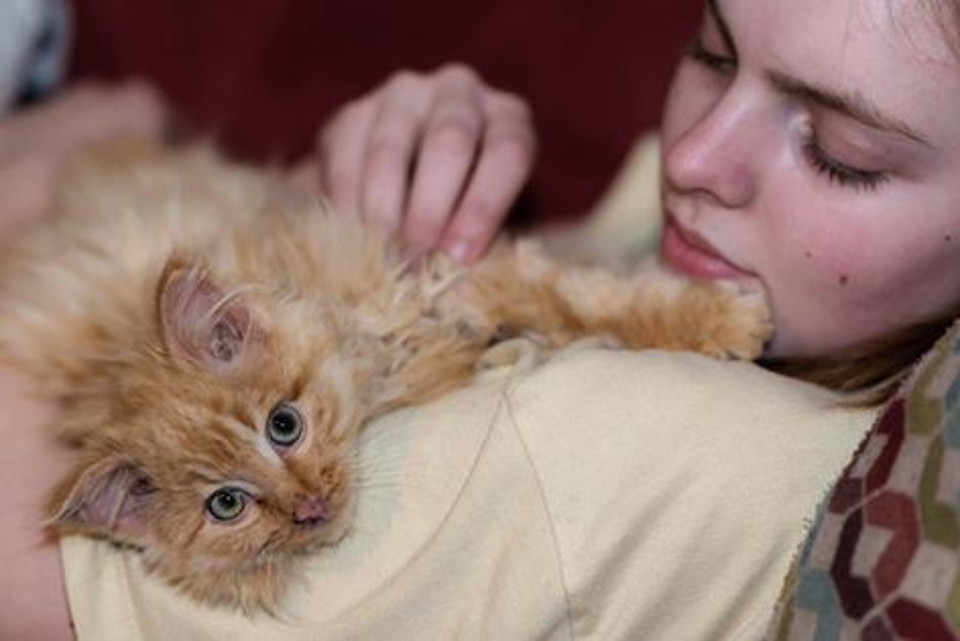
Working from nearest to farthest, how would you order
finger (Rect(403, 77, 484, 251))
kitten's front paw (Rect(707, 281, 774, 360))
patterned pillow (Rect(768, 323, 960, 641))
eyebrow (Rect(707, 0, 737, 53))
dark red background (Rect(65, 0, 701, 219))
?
1. patterned pillow (Rect(768, 323, 960, 641))
2. eyebrow (Rect(707, 0, 737, 53))
3. kitten's front paw (Rect(707, 281, 774, 360))
4. finger (Rect(403, 77, 484, 251))
5. dark red background (Rect(65, 0, 701, 219))

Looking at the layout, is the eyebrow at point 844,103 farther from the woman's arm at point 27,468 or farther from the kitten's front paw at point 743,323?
the woman's arm at point 27,468

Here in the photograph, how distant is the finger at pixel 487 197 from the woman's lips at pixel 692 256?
23cm

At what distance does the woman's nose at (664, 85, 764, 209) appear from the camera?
1.23m

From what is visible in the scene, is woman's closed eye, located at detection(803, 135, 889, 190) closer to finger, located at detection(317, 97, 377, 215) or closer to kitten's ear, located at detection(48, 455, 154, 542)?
finger, located at detection(317, 97, 377, 215)

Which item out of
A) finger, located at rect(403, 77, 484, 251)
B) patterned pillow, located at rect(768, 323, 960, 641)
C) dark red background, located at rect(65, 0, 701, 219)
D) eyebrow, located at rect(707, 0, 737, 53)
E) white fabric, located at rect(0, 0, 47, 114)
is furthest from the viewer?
dark red background, located at rect(65, 0, 701, 219)

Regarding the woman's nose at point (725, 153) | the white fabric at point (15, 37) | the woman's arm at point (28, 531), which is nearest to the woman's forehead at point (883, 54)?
the woman's nose at point (725, 153)

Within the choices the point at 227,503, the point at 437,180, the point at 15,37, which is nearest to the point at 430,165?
the point at 437,180

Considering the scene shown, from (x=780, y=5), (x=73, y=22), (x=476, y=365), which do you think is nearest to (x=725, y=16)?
(x=780, y=5)

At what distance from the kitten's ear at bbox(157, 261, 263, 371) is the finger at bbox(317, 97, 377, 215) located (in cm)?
28

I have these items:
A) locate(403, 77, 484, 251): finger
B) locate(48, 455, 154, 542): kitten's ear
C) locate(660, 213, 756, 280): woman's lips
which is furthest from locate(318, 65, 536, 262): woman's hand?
locate(48, 455, 154, 542): kitten's ear

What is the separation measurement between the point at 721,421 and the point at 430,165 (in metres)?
0.60

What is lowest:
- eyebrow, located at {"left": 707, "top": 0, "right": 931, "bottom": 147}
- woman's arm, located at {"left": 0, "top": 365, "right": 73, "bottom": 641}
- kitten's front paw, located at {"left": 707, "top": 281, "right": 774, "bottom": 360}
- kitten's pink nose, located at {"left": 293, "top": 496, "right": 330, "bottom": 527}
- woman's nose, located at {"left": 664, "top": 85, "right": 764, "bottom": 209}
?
woman's arm, located at {"left": 0, "top": 365, "right": 73, "bottom": 641}

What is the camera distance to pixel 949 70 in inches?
41.9

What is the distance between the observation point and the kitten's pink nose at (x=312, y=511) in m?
1.25
